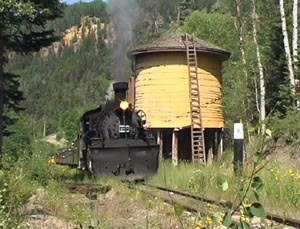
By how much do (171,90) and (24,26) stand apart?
8.03 meters

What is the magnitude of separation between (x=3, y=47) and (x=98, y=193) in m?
7.33

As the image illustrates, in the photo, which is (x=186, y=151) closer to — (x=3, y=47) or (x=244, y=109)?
(x=244, y=109)

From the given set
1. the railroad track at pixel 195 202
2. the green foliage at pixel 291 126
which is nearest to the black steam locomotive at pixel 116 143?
the railroad track at pixel 195 202

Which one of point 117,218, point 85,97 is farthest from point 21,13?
point 85,97

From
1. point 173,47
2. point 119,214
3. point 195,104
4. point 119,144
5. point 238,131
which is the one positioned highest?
point 173,47

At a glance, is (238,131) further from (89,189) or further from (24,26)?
(24,26)

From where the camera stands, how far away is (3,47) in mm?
16984

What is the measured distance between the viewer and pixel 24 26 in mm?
15992

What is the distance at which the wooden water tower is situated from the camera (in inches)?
877

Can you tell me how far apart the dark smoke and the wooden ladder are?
109 inches

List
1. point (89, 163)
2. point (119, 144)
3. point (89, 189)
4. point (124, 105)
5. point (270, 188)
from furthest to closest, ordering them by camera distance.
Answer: point (124, 105), point (89, 163), point (119, 144), point (89, 189), point (270, 188)

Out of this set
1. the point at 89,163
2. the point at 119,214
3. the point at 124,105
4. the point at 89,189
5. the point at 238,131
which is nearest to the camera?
the point at 119,214

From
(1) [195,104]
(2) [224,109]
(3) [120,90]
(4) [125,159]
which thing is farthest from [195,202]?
(2) [224,109]

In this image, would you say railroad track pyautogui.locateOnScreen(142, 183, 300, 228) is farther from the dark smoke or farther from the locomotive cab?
the dark smoke
